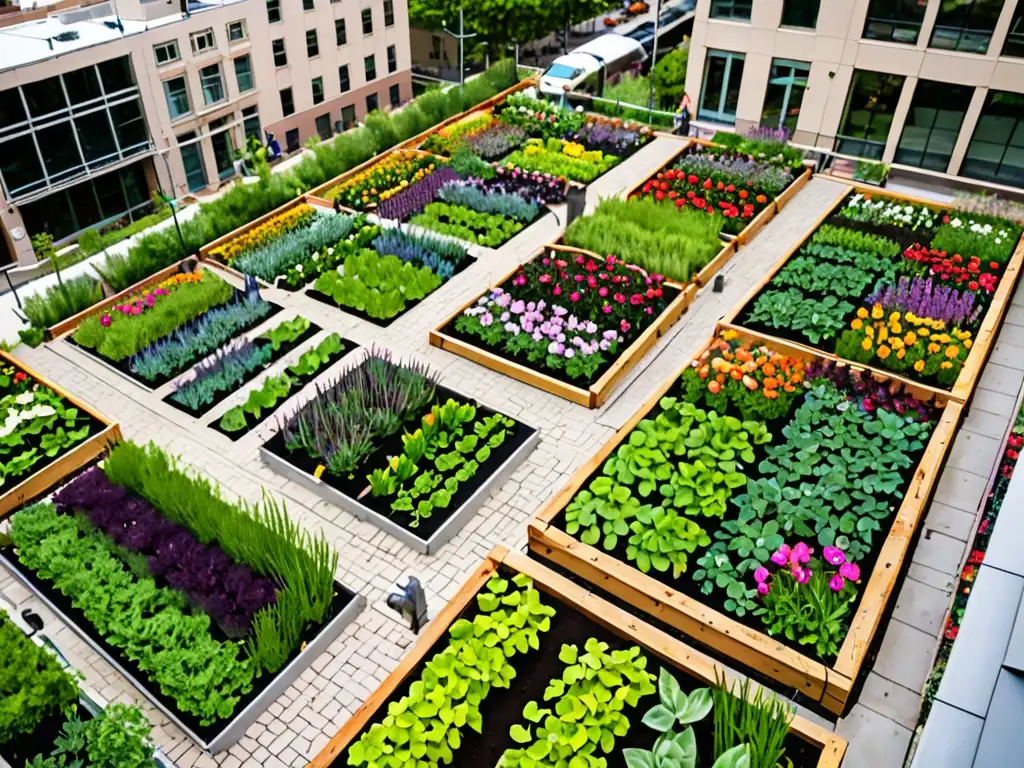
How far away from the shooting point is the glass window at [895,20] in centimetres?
1623

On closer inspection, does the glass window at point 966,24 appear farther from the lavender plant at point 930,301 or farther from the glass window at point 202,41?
the glass window at point 202,41

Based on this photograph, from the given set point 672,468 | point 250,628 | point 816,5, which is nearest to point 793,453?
point 672,468

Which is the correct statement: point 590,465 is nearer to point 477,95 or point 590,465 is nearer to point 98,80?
point 477,95

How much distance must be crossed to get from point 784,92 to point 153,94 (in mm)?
18229

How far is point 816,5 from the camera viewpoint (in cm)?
1716

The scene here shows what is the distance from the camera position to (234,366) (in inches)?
430

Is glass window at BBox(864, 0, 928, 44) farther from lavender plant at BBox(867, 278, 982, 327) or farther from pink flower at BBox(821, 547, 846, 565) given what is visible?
pink flower at BBox(821, 547, 846, 565)

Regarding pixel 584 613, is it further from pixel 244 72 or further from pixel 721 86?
pixel 244 72

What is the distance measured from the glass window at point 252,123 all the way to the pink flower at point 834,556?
1002 inches

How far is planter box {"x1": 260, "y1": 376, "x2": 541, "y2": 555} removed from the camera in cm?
844

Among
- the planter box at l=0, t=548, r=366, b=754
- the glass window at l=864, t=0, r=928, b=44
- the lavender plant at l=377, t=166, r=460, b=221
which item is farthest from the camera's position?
the glass window at l=864, t=0, r=928, b=44

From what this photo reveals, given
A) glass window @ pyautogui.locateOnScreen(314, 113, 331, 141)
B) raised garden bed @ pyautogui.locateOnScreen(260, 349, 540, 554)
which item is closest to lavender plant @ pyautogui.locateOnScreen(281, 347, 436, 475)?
raised garden bed @ pyautogui.locateOnScreen(260, 349, 540, 554)

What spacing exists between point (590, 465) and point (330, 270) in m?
6.67

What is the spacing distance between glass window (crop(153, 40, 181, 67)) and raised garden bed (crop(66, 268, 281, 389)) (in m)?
13.7
